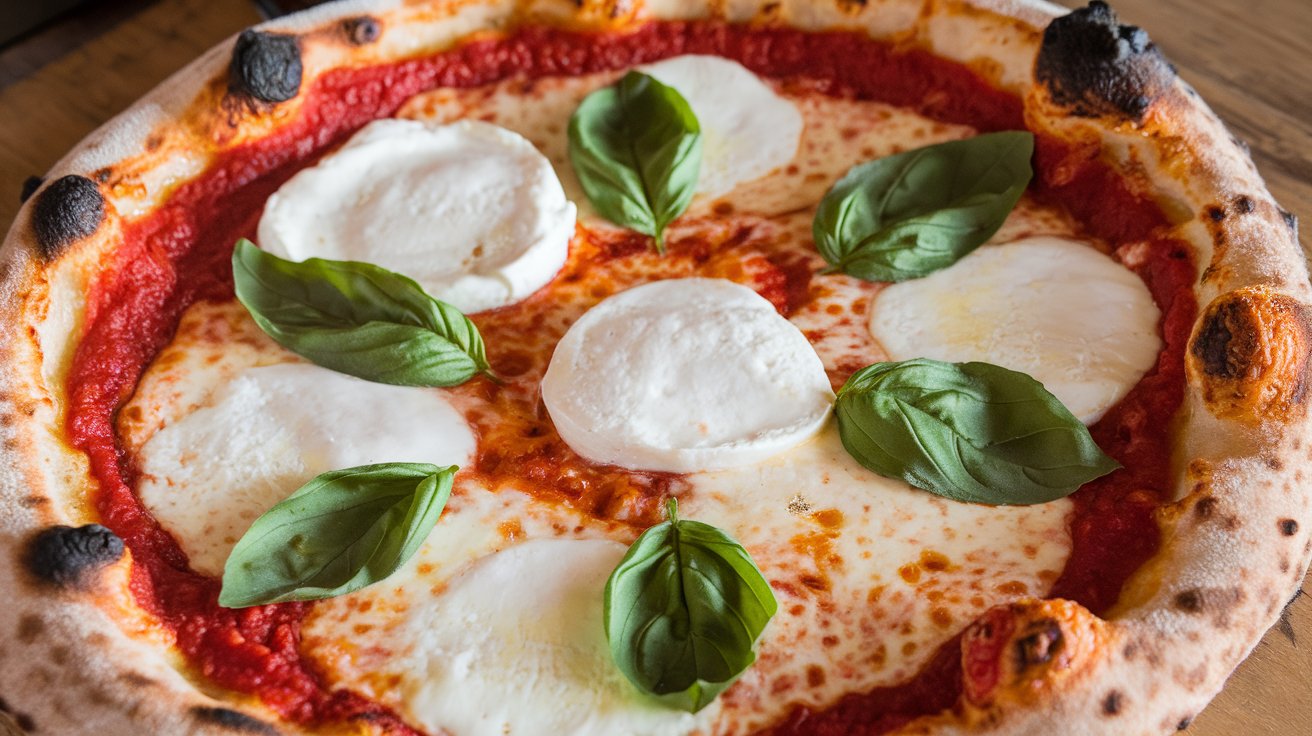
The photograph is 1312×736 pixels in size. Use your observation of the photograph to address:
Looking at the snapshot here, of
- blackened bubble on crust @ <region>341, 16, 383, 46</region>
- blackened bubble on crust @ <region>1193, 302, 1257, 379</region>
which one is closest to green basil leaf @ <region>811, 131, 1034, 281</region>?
blackened bubble on crust @ <region>1193, 302, 1257, 379</region>

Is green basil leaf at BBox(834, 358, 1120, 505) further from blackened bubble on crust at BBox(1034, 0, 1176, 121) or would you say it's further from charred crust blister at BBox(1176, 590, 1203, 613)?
blackened bubble on crust at BBox(1034, 0, 1176, 121)

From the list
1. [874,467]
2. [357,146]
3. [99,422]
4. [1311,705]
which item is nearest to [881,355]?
[874,467]

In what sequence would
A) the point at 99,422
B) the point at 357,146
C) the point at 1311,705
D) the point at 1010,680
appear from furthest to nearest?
the point at 357,146
the point at 99,422
the point at 1311,705
the point at 1010,680

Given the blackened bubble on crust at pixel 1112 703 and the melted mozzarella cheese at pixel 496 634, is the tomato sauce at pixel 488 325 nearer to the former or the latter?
the melted mozzarella cheese at pixel 496 634

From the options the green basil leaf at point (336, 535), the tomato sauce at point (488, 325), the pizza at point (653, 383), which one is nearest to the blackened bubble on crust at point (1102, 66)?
the pizza at point (653, 383)

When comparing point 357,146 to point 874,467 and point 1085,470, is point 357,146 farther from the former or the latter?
point 1085,470

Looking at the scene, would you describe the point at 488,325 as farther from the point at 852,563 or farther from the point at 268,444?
the point at 852,563
